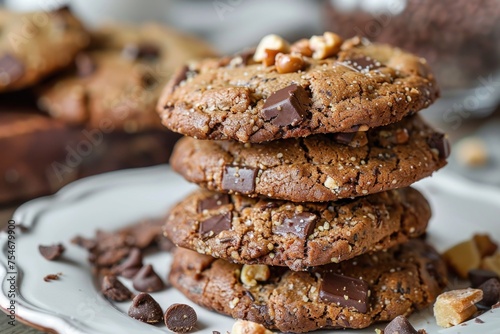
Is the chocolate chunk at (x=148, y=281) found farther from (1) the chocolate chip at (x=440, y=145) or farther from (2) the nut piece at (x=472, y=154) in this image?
(2) the nut piece at (x=472, y=154)

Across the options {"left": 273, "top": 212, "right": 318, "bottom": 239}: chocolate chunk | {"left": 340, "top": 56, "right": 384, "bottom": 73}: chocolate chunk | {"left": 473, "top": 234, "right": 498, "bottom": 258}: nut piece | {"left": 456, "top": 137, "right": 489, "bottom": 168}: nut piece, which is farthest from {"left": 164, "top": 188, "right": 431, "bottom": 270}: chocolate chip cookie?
{"left": 456, "top": 137, "right": 489, "bottom": 168}: nut piece

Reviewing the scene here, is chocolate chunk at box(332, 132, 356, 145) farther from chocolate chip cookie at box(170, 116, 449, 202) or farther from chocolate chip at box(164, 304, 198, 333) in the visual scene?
chocolate chip at box(164, 304, 198, 333)

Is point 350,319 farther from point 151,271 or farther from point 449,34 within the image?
point 449,34

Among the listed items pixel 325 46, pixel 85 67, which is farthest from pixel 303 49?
pixel 85 67

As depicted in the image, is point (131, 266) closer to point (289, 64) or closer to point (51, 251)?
point (51, 251)

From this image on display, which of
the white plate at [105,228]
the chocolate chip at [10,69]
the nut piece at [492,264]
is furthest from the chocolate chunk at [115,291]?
the chocolate chip at [10,69]

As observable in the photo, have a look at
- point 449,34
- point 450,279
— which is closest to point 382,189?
point 450,279
